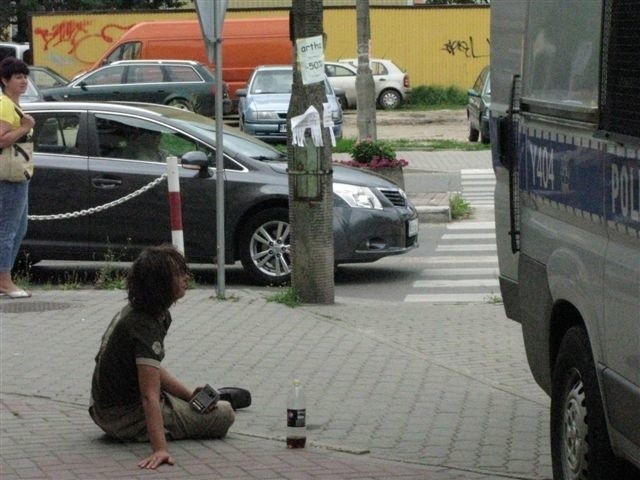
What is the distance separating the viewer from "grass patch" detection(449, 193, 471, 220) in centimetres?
1897

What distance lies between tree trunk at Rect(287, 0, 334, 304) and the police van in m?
4.46

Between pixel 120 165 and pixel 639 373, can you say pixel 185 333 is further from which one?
pixel 639 373

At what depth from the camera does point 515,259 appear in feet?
23.3

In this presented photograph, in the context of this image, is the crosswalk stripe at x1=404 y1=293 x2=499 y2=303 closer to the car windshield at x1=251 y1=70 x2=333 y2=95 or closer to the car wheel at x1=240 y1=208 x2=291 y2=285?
the car wheel at x1=240 y1=208 x2=291 y2=285

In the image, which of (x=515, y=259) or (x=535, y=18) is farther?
(x=515, y=259)

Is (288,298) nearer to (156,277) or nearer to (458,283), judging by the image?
(458,283)

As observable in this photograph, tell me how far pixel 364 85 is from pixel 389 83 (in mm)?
18762

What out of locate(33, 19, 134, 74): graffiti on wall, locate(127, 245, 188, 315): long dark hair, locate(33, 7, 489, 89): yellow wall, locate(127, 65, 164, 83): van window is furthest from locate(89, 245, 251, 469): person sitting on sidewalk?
locate(33, 19, 134, 74): graffiti on wall

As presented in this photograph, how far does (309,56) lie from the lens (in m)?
11.4

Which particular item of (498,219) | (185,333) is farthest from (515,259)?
(185,333)

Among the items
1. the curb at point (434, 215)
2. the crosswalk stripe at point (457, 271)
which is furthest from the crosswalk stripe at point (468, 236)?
the crosswalk stripe at point (457, 271)

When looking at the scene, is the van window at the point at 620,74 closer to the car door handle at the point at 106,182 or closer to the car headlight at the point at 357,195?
the car headlight at the point at 357,195

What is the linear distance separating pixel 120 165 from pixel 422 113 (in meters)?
31.2

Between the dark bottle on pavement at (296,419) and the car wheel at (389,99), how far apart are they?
38853 millimetres
